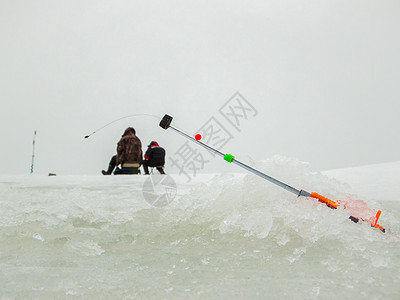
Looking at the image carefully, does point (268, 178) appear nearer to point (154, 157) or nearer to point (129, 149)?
point (129, 149)

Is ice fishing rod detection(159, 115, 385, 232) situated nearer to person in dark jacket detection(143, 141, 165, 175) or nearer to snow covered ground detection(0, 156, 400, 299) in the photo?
snow covered ground detection(0, 156, 400, 299)

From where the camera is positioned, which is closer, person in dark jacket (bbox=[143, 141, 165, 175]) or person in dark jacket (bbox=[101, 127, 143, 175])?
person in dark jacket (bbox=[101, 127, 143, 175])

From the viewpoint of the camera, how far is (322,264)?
1.29 m

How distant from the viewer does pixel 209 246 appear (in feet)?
5.16

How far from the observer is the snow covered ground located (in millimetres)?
1142

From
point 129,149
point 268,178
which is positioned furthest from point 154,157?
point 268,178

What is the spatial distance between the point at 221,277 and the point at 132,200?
1.57 metres

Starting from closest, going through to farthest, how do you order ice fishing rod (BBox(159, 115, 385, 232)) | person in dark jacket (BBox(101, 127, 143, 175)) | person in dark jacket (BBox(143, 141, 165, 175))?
ice fishing rod (BBox(159, 115, 385, 232)), person in dark jacket (BBox(101, 127, 143, 175)), person in dark jacket (BBox(143, 141, 165, 175))

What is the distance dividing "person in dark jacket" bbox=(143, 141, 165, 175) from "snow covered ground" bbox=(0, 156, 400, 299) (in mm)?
3922

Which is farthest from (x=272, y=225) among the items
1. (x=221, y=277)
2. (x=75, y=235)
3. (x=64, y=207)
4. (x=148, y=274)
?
(x=64, y=207)

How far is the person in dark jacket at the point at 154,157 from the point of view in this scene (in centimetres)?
639

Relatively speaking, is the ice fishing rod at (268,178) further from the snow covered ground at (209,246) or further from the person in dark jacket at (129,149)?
the person in dark jacket at (129,149)

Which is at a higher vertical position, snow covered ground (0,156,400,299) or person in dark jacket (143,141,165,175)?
person in dark jacket (143,141,165,175)

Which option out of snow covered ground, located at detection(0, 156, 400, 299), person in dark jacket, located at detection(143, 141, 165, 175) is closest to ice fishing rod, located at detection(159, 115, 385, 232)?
snow covered ground, located at detection(0, 156, 400, 299)
